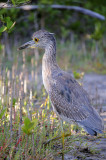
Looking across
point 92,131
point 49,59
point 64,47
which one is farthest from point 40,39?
point 64,47

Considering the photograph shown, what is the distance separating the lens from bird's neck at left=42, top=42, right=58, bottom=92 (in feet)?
14.1

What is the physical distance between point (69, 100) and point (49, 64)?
71cm

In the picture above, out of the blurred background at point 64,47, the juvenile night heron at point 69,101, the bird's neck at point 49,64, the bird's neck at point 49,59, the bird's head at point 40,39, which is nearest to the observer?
the juvenile night heron at point 69,101

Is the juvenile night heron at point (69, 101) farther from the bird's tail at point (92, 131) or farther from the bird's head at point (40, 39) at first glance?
the bird's head at point (40, 39)

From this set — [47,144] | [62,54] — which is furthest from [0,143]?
[62,54]

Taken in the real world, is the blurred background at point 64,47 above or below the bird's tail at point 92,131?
above

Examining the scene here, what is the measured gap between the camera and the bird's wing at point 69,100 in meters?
4.03

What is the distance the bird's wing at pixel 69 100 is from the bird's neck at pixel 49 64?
121 millimetres

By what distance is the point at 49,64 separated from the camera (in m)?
4.45

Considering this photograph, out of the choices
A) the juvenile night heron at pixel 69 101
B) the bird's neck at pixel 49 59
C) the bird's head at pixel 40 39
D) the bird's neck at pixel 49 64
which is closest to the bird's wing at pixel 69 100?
the juvenile night heron at pixel 69 101

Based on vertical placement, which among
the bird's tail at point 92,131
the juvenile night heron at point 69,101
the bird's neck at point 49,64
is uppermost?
the bird's neck at point 49,64

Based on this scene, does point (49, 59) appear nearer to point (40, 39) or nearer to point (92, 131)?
point (40, 39)

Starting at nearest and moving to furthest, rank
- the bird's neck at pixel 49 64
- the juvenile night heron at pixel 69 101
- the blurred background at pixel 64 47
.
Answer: the juvenile night heron at pixel 69 101
the bird's neck at pixel 49 64
the blurred background at pixel 64 47

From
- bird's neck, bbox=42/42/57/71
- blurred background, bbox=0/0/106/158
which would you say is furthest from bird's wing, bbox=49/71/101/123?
blurred background, bbox=0/0/106/158
